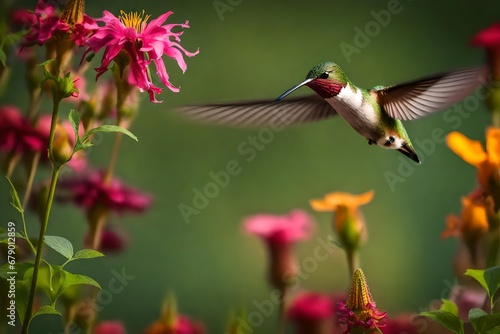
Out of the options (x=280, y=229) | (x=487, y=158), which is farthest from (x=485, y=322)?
(x=280, y=229)

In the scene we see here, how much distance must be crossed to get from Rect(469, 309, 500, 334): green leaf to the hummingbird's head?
259mm

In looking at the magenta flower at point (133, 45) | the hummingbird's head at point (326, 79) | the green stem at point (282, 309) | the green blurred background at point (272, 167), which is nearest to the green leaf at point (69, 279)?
the magenta flower at point (133, 45)

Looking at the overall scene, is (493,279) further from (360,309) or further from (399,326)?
(399,326)

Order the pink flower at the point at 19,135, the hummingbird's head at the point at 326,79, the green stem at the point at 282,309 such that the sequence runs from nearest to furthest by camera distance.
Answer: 1. the hummingbird's head at the point at 326,79
2. the pink flower at the point at 19,135
3. the green stem at the point at 282,309

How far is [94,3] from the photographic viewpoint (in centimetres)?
120

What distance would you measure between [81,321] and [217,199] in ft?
1.66

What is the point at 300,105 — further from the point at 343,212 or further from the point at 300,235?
the point at 300,235

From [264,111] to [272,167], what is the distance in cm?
58

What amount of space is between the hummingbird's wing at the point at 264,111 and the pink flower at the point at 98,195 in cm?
21

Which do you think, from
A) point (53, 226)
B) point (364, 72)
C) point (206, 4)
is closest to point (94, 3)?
point (206, 4)

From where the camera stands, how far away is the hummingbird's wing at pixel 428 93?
69cm

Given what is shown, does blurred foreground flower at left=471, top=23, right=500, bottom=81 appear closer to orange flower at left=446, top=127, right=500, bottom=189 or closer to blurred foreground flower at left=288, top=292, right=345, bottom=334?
orange flower at left=446, top=127, right=500, bottom=189

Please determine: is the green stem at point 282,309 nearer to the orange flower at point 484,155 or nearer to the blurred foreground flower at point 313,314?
the blurred foreground flower at point 313,314

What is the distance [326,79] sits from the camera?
0.69m
